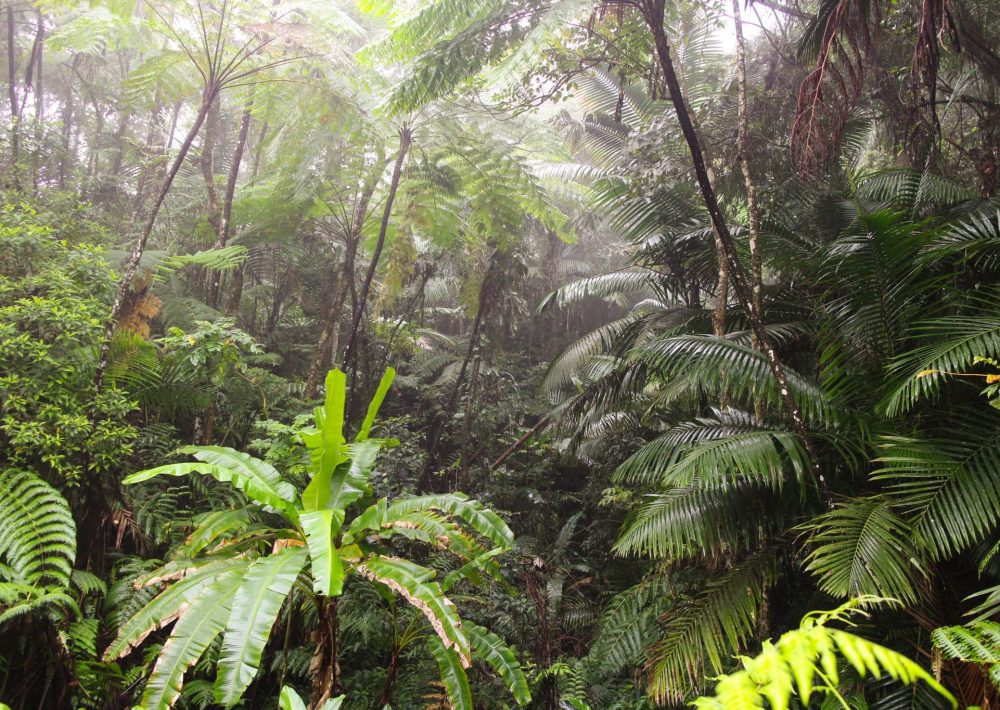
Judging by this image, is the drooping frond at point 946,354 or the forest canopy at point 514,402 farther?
the forest canopy at point 514,402

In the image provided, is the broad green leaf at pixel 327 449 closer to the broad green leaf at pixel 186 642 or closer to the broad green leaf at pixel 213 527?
the broad green leaf at pixel 213 527

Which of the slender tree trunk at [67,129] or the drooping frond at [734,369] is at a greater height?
the slender tree trunk at [67,129]

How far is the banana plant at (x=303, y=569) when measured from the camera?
270 cm

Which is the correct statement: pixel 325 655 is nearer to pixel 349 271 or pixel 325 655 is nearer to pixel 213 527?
pixel 213 527

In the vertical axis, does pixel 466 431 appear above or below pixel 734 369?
below

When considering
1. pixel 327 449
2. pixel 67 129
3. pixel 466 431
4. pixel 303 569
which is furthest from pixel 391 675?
pixel 67 129

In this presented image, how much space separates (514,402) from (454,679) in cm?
509

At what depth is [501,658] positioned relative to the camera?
3.68 m

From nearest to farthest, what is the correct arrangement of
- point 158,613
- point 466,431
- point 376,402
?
point 158,613 < point 376,402 < point 466,431

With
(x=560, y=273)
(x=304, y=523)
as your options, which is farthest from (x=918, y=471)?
(x=560, y=273)

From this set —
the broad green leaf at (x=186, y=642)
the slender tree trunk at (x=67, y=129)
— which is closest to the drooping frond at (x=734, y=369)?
the broad green leaf at (x=186, y=642)

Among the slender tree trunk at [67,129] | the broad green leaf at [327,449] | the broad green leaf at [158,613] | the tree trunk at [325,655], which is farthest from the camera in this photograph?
the slender tree trunk at [67,129]

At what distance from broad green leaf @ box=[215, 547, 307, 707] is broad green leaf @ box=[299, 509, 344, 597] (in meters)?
0.22

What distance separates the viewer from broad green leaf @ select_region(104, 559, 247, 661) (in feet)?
9.61
